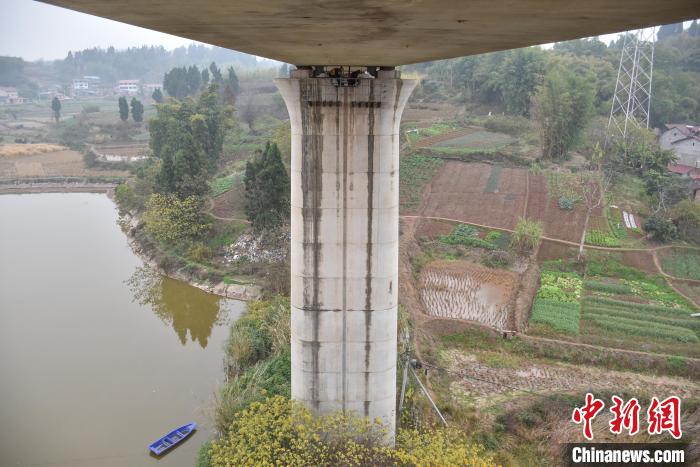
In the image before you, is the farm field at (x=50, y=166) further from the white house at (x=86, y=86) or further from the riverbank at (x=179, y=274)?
the white house at (x=86, y=86)

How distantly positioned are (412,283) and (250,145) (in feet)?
73.9

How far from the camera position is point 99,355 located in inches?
522

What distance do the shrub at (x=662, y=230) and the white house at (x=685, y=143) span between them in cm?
1121

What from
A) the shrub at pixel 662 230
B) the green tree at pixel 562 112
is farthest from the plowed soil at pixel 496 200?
the green tree at pixel 562 112

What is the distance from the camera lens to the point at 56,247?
73.8ft

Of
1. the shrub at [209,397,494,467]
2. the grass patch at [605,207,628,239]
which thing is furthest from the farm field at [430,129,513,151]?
the shrub at [209,397,494,467]

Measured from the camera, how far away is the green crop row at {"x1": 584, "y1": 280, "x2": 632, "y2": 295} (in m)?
15.3

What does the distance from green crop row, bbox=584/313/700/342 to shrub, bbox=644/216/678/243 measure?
6163mm

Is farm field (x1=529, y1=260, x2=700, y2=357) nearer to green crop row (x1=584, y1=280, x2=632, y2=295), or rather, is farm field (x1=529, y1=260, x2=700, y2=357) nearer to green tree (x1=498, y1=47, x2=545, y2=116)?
green crop row (x1=584, y1=280, x2=632, y2=295)

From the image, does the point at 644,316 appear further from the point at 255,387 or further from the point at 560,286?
the point at 255,387

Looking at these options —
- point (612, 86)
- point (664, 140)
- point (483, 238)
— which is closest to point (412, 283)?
point (483, 238)

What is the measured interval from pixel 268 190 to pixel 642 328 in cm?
1125

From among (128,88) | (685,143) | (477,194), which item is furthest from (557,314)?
(128,88)

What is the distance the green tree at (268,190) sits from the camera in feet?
58.9
